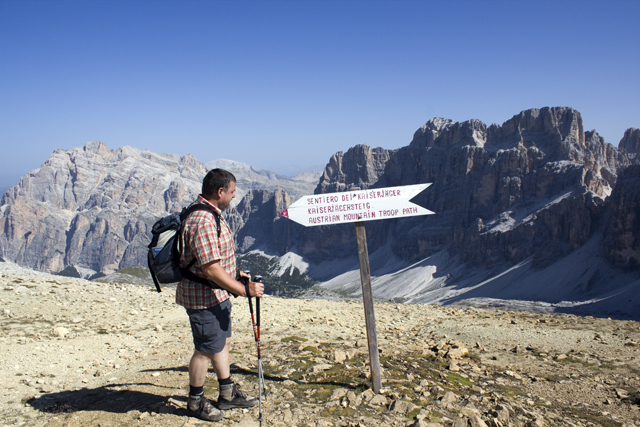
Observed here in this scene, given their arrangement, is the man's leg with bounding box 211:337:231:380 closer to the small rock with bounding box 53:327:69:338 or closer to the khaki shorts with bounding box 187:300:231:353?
the khaki shorts with bounding box 187:300:231:353

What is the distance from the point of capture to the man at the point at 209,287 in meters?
6.39

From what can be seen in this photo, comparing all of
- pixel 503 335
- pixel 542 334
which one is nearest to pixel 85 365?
pixel 503 335

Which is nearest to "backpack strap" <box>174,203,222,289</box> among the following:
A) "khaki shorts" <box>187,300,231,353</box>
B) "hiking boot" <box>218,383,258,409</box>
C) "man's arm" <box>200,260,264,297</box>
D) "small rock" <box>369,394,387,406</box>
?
"man's arm" <box>200,260,264,297</box>

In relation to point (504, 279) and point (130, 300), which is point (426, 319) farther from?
point (504, 279)

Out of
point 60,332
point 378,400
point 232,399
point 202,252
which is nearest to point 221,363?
point 232,399

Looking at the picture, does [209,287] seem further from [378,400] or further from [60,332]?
[60,332]

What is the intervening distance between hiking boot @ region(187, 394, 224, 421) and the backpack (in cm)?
209

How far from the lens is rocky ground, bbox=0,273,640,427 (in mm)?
7617

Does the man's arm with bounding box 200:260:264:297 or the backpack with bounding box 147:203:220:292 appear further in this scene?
the backpack with bounding box 147:203:220:292

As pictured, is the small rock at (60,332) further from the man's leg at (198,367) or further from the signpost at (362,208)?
the signpost at (362,208)

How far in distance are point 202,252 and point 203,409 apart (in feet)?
9.27

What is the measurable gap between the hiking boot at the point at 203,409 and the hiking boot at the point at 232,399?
27 centimetres

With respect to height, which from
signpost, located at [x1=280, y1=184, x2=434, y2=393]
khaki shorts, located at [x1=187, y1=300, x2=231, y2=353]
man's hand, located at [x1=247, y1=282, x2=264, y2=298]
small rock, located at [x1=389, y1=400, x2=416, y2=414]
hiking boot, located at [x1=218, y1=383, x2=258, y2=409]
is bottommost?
small rock, located at [x1=389, y1=400, x2=416, y2=414]

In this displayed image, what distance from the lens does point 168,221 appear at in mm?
6727
